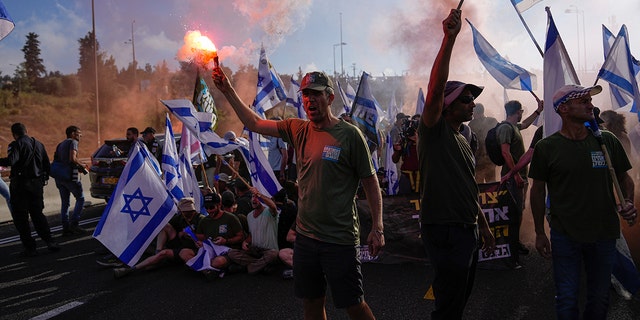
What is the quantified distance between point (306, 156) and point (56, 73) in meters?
62.7

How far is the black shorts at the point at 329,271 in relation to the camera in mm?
2869

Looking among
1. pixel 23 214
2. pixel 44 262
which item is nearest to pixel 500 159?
pixel 44 262

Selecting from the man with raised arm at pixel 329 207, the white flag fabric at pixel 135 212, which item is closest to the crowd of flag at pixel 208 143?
the white flag fabric at pixel 135 212

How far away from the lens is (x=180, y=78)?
55531mm

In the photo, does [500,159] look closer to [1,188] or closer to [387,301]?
[387,301]

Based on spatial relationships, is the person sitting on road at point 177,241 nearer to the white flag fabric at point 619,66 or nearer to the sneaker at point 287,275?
the sneaker at point 287,275

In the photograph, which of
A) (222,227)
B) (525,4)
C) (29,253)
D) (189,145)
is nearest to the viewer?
(525,4)

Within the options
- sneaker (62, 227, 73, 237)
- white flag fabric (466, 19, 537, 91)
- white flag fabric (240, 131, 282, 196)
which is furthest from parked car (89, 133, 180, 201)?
white flag fabric (466, 19, 537, 91)

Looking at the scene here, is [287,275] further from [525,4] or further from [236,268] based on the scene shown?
[525,4]

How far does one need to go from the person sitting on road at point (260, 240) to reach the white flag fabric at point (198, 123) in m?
1.25

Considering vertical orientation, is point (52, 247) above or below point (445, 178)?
below

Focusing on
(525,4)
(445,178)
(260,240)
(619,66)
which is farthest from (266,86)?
(445,178)

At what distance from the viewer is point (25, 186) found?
7066 mm

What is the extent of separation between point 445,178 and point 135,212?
14.2 ft
